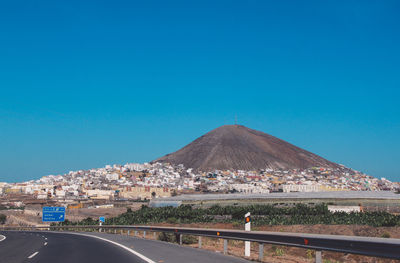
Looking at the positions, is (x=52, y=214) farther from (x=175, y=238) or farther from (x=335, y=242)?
(x=335, y=242)

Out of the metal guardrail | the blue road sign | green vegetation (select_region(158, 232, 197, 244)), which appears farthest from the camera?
the blue road sign

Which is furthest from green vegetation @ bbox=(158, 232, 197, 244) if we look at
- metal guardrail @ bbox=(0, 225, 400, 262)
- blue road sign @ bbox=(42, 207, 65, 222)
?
blue road sign @ bbox=(42, 207, 65, 222)

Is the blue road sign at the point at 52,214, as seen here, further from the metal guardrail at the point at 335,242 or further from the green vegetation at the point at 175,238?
the metal guardrail at the point at 335,242

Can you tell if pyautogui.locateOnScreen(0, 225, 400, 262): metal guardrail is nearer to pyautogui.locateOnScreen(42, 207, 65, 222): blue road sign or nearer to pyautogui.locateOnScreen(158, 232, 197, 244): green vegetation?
pyautogui.locateOnScreen(158, 232, 197, 244): green vegetation

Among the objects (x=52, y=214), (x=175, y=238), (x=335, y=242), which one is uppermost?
(x=335, y=242)

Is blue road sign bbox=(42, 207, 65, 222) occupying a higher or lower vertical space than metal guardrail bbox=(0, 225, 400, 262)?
lower

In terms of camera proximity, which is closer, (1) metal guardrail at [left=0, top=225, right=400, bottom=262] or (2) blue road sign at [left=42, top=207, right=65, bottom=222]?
(1) metal guardrail at [left=0, top=225, right=400, bottom=262]

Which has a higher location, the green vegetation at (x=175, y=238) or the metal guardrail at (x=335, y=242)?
the metal guardrail at (x=335, y=242)

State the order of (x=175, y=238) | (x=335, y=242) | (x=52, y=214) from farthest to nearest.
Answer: (x=52, y=214) < (x=175, y=238) < (x=335, y=242)

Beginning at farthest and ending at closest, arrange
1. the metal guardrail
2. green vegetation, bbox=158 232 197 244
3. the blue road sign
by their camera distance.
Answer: the blue road sign, green vegetation, bbox=158 232 197 244, the metal guardrail

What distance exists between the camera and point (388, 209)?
63969 millimetres

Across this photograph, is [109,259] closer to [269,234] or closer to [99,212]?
[269,234]

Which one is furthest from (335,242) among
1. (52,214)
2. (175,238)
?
(52,214)

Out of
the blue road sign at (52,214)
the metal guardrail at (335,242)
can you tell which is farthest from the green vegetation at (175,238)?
the blue road sign at (52,214)
